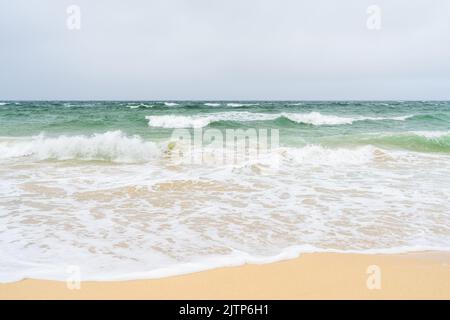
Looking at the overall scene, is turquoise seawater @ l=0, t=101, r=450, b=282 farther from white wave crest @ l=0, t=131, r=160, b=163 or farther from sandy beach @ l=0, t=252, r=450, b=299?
sandy beach @ l=0, t=252, r=450, b=299

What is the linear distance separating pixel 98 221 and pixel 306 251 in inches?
96.7

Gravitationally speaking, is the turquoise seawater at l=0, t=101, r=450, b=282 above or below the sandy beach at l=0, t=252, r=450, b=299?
above

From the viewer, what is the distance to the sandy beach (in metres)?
2.76

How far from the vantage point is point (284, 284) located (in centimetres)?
291
